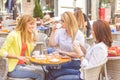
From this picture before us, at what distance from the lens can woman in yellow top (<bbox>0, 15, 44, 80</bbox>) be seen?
3.88 meters

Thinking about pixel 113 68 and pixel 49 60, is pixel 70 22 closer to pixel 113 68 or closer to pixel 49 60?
pixel 49 60

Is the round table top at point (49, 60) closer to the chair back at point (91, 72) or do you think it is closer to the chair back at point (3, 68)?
the chair back at point (3, 68)

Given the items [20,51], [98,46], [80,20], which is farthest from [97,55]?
[80,20]

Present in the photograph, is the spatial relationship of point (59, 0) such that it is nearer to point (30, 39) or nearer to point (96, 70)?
point (30, 39)

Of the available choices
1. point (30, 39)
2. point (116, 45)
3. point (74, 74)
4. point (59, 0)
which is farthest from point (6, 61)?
point (59, 0)

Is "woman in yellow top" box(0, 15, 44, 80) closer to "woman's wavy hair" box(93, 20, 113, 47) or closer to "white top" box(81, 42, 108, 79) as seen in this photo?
"white top" box(81, 42, 108, 79)

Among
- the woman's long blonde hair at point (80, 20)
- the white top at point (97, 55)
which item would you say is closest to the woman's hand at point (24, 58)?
the white top at point (97, 55)

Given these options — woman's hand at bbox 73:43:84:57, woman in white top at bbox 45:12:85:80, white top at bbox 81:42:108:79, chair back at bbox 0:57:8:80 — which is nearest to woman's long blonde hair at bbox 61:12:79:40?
woman in white top at bbox 45:12:85:80

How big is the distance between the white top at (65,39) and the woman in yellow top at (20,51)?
48cm

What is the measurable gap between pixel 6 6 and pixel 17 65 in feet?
31.4

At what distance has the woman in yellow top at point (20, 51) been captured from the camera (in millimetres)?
3883

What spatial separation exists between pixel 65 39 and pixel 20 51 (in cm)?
68

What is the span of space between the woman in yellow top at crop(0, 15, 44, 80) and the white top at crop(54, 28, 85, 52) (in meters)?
0.48

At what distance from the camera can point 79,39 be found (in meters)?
4.30
